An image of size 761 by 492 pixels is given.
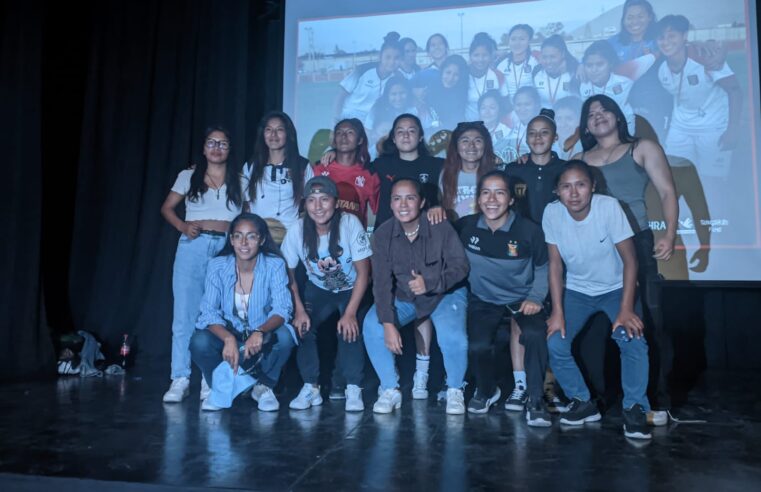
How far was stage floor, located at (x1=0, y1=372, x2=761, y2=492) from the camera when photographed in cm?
182

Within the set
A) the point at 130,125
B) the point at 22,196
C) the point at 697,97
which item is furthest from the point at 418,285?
the point at 130,125

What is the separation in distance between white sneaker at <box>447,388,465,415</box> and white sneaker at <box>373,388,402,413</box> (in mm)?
231

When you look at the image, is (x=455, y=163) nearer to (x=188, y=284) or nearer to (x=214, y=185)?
(x=214, y=185)

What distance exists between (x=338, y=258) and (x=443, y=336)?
61cm

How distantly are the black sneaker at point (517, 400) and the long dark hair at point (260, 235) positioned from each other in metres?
1.24

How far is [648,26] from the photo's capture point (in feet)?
11.5

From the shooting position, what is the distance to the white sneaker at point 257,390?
2889 millimetres

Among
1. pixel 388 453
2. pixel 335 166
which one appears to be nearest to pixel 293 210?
pixel 335 166

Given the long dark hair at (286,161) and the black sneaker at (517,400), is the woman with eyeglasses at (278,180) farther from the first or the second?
the black sneaker at (517,400)

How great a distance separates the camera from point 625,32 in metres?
3.55

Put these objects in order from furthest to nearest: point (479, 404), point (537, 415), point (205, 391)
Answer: point (205, 391) < point (479, 404) < point (537, 415)

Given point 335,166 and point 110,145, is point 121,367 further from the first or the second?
point 335,166

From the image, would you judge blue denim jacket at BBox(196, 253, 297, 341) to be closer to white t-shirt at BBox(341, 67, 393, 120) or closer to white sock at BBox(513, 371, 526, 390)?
white sock at BBox(513, 371, 526, 390)

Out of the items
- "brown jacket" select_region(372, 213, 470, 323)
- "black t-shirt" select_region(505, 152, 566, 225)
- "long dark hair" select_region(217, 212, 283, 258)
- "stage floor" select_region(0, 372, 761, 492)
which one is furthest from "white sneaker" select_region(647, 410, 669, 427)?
"long dark hair" select_region(217, 212, 283, 258)
